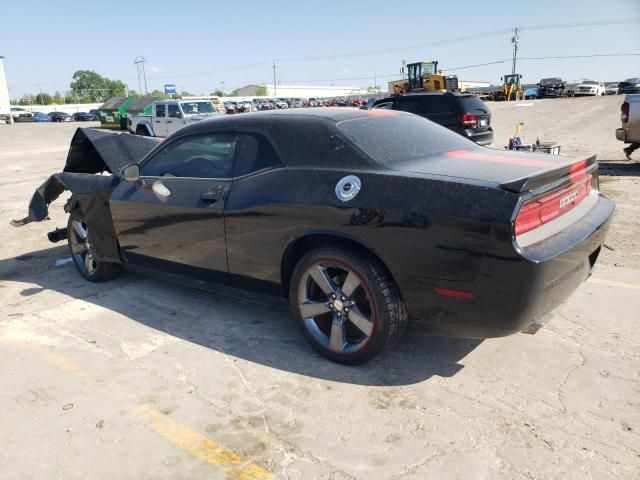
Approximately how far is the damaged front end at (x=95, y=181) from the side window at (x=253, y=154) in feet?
5.06

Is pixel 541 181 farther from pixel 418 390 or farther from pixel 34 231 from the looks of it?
pixel 34 231

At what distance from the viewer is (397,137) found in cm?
359

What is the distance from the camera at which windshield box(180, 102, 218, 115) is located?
66.6 ft

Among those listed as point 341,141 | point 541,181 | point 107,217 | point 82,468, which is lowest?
point 82,468

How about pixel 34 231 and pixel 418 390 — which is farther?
pixel 34 231

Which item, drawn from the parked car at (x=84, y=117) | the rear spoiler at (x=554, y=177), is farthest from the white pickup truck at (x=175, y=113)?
the parked car at (x=84, y=117)

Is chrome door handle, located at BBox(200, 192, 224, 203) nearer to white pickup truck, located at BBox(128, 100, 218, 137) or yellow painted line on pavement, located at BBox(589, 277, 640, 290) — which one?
yellow painted line on pavement, located at BBox(589, 277, 640, 290)

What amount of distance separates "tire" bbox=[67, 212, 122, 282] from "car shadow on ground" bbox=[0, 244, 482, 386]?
0.31ft

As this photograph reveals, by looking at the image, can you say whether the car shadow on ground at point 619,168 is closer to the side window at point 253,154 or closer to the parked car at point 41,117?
the side window at point 253,154

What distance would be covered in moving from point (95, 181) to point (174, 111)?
54.1ft

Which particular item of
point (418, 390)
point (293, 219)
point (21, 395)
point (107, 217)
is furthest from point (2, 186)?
point (418, 390)

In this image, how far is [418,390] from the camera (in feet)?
10.1

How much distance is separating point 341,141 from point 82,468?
2.30 m

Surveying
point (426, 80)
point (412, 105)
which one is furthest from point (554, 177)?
point (426, 80)
